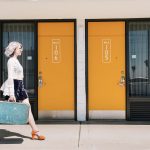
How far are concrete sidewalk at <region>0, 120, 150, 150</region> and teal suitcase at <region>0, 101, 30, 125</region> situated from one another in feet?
1.45

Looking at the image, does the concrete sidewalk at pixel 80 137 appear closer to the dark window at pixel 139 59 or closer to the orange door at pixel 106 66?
the orange door at pixel 106 66

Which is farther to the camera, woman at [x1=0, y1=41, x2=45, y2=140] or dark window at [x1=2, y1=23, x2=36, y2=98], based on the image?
dark window at [x1=2, y1=23, x2=36, y2=98]

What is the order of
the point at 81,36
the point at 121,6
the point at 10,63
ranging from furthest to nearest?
the point at 81,36
the point at 121,6
the point at 10,63

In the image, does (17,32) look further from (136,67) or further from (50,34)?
(136,67)

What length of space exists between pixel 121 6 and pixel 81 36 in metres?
1.33

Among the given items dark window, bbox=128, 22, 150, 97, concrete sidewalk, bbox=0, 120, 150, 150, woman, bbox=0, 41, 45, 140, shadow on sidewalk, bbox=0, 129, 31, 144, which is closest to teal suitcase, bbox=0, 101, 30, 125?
woman, bbox=0, 41, 45, 140

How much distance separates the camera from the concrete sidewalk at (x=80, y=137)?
6500 millimetres

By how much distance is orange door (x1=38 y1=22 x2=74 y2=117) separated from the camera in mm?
9344

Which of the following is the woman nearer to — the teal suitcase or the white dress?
the white dress

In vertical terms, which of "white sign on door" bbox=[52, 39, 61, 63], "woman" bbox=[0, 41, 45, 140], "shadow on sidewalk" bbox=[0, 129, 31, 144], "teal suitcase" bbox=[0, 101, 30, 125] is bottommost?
"shadow on sidewalk" bbox=[0, 129, 31, 144]

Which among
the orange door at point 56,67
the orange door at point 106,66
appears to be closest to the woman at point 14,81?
the orange door at point 56,67

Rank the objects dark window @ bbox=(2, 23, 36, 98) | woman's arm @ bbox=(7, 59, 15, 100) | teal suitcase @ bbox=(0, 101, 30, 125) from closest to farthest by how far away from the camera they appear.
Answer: teal suitcase @ bbox=(0, 101, 30, 125) < woman's arm @ bbox=(7, 59, 15, 100) < dark window @ bbox=(2, 23, 36, 98)

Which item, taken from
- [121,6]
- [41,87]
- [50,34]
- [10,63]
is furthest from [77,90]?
[10,63]

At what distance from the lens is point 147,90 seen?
9.36 m
